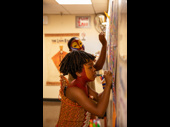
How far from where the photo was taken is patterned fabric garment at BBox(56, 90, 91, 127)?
1.32 m

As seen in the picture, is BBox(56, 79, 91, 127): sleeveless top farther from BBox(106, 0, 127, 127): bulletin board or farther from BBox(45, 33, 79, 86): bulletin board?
BBox(45, 33, 79, 86): bulletin board

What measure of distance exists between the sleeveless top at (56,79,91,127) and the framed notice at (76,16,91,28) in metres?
3.66

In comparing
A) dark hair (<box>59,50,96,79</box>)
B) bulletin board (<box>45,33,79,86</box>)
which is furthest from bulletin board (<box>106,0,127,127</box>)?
bulletin board (<box>45,33,79,86</box>)

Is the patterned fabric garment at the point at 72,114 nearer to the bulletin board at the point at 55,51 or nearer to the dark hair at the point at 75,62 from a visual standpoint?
the dark hair at the point at 75,62

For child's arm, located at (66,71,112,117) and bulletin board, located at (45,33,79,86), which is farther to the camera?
bulletin board, located at (45,33,79,86)

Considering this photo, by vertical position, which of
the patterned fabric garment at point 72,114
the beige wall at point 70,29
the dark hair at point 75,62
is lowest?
the patterned fabric garment at point 72,114

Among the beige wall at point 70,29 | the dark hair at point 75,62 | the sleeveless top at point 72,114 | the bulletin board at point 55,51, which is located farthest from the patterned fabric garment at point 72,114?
the bulletin board at point 55,51

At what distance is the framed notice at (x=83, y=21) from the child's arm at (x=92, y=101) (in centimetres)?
371

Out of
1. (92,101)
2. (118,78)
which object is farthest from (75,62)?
(118,78)

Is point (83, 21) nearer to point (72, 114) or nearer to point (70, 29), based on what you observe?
point (70, 29)

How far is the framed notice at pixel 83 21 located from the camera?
4.76 metres

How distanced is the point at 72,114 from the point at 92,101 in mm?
246

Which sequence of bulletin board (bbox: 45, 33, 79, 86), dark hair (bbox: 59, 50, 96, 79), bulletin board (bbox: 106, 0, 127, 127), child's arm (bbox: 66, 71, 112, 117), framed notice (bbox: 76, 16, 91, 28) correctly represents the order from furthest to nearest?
bulletin board (bbox: 45, 33, 79, 86) < framed notice (bbox: 76, 16, 91, 28) < dark hair (bbox: 59, 50, 96, 79) < child's arm (bbox: 66, 71, 112, 117) < bulletin board (bbox: 106, 0, 127, 127)
